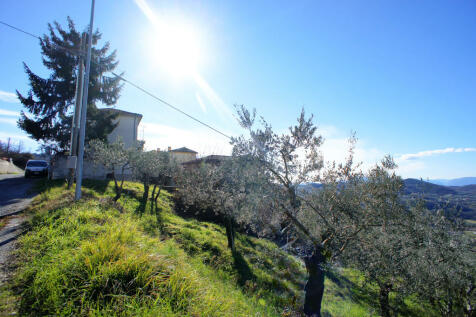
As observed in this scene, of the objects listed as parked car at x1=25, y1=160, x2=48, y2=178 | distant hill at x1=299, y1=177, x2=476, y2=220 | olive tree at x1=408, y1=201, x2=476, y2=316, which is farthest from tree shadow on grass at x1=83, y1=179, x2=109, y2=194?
olive tree at x1=408, y1=201, x2=476, y2=316

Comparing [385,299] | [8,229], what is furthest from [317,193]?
[8,229]

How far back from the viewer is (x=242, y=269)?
924cm

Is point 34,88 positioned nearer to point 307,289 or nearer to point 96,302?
point 96,302

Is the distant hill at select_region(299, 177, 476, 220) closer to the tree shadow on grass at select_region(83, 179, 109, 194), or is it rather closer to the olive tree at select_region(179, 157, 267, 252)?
the olive tree at select_region(179, 157, 267, 252)

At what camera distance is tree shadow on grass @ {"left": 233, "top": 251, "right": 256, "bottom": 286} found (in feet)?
27.4

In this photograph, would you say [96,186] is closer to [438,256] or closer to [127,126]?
[127,126]

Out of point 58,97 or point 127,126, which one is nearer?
point 58,97

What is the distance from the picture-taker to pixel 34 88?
18.8 m

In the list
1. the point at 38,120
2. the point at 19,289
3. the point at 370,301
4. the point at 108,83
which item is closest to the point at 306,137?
the point at 19,289

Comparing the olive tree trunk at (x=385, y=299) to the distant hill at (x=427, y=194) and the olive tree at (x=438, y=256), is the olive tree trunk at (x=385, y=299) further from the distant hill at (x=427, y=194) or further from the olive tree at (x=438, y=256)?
the distant hill at (x=427, y=194)

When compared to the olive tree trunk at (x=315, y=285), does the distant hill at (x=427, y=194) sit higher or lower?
higher

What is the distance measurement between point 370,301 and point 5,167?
157 ft

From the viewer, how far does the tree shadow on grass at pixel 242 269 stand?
834 cm

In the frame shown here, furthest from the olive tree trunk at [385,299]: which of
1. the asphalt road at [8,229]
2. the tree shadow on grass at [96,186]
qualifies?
the tree shadow on grass at [96,186]
